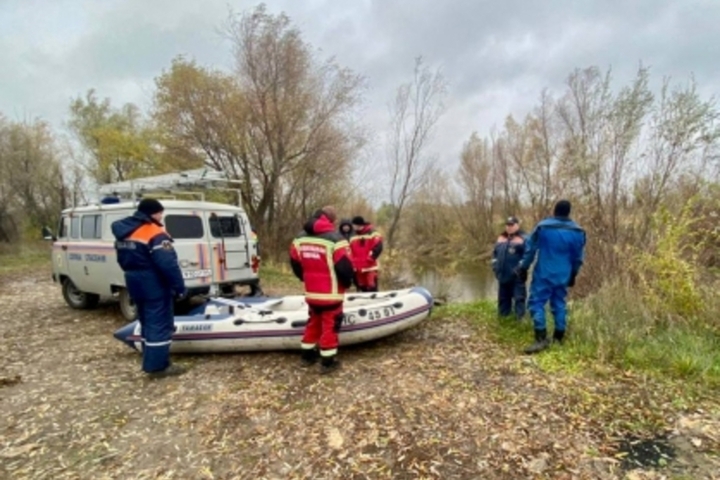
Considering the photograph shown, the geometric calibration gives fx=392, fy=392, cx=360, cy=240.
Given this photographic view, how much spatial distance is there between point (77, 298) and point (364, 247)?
19.2 ft

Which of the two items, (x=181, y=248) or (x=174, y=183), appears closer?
(x=181, y=248)

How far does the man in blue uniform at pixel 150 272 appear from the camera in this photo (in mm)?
3992

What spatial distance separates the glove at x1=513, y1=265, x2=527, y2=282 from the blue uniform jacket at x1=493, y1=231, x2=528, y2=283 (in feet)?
0.60

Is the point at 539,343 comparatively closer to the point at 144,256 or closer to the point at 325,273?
the point at 325,273

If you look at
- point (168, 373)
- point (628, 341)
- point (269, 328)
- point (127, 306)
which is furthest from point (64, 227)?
point (628, 341)

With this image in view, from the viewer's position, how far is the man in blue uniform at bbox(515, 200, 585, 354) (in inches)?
173

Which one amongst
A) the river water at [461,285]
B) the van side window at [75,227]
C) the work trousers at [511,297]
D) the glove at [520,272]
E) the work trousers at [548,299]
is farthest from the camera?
the river water at [461,285]

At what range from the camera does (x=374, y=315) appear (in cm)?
464

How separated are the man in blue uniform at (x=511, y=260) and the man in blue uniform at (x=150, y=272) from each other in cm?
403

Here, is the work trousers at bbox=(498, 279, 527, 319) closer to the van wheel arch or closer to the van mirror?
the van wheel arch

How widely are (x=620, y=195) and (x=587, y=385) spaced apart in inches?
168

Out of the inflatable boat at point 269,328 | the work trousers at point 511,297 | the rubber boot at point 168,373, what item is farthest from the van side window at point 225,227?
the work trousers at point 511,297

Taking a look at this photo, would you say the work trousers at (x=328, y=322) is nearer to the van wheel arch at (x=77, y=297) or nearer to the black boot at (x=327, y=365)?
the black boot at (x=327, y=365)

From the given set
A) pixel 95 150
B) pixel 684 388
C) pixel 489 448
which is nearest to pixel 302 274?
pixel 489 448
